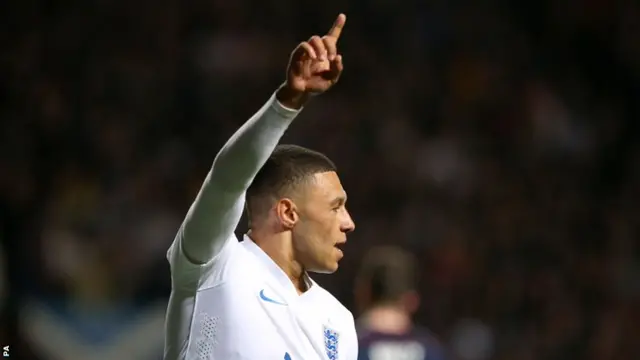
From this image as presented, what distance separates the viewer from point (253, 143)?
9.57 ft

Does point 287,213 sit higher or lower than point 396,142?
higher

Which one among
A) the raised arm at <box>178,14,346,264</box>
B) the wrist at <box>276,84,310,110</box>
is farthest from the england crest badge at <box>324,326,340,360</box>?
the wrist at <box>276,84,310,110</box>

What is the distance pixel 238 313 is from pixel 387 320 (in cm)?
261

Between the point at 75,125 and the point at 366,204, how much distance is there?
201 centimetres

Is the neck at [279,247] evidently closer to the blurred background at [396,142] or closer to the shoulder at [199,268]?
the shoulder at [199,268]

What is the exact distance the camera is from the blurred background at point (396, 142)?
816cm

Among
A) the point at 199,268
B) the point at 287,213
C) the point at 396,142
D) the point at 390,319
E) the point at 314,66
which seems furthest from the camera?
the point at 396,142

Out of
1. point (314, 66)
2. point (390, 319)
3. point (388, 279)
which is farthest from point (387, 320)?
point (314, 66)

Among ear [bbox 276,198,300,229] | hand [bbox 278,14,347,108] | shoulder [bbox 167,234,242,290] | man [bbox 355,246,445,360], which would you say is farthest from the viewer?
man [bbox 355,246,445,360]

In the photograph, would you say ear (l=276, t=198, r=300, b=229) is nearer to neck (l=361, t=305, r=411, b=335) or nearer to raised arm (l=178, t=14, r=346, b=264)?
raised arm (l=178, t=14, r=346, b=264)

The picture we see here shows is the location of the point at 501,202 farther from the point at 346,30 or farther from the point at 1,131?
the point at 1,131

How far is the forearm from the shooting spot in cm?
292

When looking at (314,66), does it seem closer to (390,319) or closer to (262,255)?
(262,255)

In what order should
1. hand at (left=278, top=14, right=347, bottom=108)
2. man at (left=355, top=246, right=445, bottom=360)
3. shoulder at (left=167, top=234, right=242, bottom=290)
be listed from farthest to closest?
1. man at (left=355, top=246, right=445, bottom=360)
2. shoulder at (left=167, top=234, right=242, bottom=290)
3. hand at (left=278, top=14, right=347, bottom=108)
